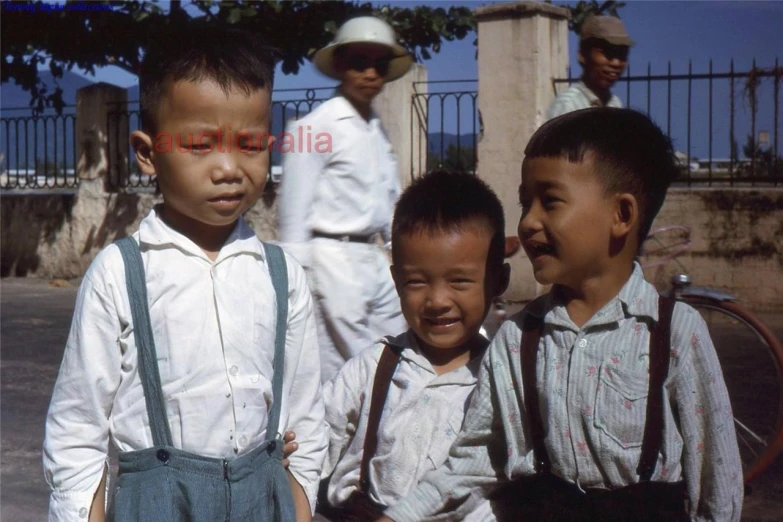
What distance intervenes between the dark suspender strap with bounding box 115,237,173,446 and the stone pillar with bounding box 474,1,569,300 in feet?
24.4

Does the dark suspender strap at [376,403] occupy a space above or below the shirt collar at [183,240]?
below

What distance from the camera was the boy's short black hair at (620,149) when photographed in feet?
6.46

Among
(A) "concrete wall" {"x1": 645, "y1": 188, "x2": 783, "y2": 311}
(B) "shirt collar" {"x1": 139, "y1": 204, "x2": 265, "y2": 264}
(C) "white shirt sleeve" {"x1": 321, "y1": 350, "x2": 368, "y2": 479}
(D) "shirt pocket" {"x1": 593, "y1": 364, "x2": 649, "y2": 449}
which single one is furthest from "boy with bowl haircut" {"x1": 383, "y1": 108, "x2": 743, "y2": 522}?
(A) "concrete wall" {"x1": 645, "y1": 188, "x2": 783, "y2": 311}

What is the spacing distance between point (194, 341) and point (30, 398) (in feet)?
15.2

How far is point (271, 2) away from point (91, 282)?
39.1 feet

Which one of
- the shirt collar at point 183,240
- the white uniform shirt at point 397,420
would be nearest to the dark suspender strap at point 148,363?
the shirt collar at point 183,240

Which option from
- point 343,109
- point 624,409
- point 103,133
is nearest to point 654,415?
point 624,409

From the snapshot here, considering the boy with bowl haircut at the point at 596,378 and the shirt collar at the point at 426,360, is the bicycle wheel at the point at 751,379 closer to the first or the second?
the shirt collar at the point at 426,360

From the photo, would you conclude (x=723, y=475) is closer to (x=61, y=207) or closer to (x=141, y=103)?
(x=141, y=103)

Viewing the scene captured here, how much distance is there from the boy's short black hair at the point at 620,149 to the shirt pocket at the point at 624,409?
1.08ft

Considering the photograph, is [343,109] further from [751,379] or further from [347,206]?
[751,379]

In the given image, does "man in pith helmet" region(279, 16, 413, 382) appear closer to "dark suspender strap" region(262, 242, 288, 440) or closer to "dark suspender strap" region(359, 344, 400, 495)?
"dark suspender strap" region(359, 344, 400, 495)

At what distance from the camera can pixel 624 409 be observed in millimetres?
1855

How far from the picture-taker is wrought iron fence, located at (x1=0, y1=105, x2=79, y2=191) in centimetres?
1321
